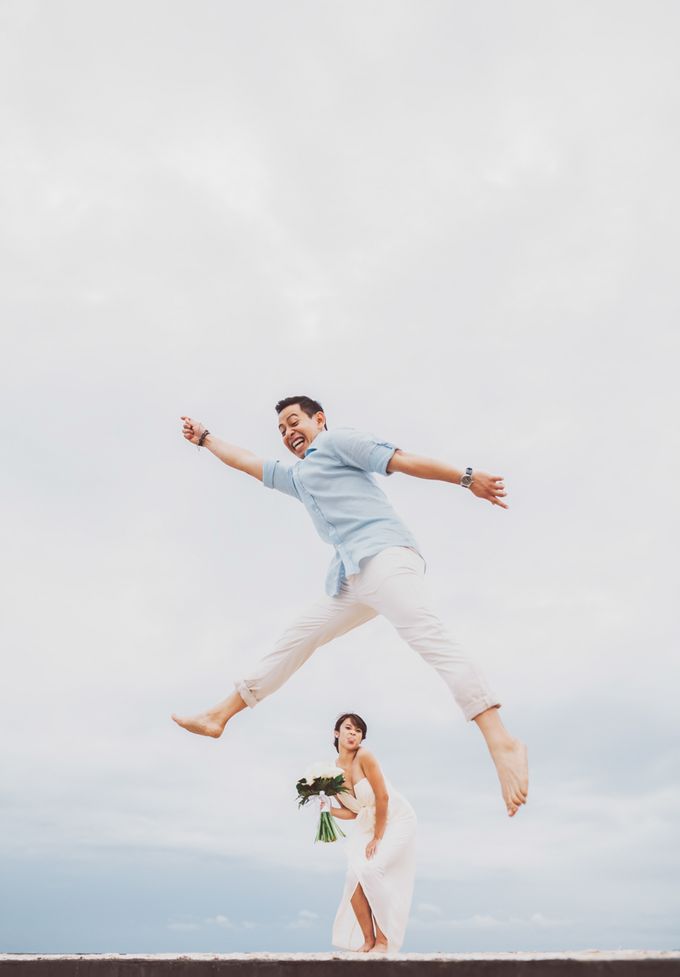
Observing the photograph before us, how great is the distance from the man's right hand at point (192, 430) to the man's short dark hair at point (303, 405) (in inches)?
28.8

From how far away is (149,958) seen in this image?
12.6 feet

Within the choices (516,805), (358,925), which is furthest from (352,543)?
(358,925)

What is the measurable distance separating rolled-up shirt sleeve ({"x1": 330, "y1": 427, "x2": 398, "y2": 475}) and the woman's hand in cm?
66

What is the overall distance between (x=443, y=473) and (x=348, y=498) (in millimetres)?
819

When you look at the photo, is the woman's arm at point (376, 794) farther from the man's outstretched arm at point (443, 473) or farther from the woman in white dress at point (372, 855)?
the man's outstretched arm at point (443, 473)

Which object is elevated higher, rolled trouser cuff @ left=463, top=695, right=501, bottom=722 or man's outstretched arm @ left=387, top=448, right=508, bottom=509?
man's outstretched arm @ left=387, top=448, right=508, bottom=509

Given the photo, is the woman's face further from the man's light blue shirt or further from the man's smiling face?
the man's smiling face

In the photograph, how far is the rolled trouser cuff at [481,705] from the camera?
5.58m

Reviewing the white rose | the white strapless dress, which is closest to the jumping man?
the white rose

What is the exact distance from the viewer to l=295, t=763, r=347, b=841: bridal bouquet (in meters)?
7.54
